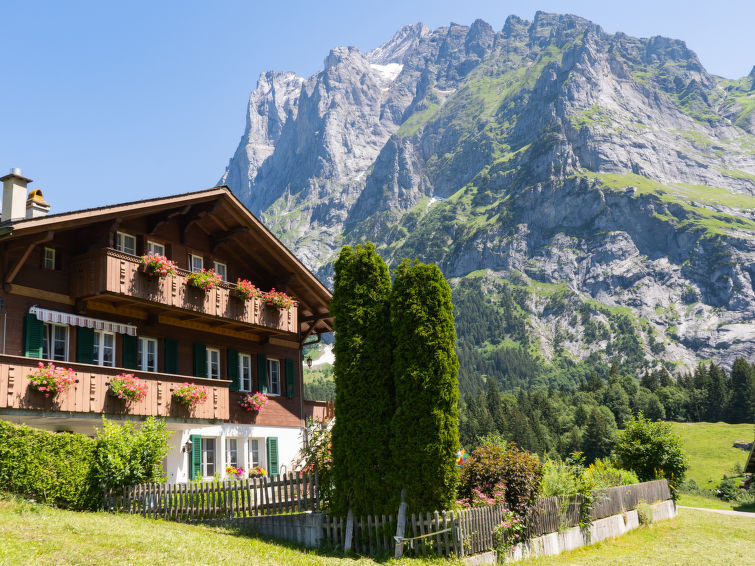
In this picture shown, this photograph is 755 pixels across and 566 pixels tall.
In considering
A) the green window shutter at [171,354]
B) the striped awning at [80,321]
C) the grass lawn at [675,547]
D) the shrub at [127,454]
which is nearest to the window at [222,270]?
the green window shutter at [171,354]

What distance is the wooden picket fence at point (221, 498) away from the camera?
1661 cm

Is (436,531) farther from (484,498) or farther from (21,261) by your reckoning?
(21,261)

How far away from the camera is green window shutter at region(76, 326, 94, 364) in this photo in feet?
69.2

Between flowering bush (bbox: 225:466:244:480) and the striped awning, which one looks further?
flowering bush (bbox: 225:466:244:480)

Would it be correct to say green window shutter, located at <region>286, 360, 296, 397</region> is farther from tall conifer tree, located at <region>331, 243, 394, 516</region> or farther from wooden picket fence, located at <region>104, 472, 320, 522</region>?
tall conifer tree, located at <region>331, 243, 394, 516</region>

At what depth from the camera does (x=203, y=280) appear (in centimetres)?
2403

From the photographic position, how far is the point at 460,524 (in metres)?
14.5

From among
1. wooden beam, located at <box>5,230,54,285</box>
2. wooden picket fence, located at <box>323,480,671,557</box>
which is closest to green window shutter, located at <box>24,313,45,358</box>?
wooden beam, located at <box>5,230,54,285</box>

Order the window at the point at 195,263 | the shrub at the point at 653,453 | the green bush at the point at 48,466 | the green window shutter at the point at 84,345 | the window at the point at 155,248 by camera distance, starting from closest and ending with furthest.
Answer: the green bush at the point at 48,466
the green window shutter at the point at 84,345
the window at the point at 155,248
the window at the point at 195,263
the shrub at the point at 653,453

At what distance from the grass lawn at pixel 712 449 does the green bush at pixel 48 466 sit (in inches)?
3873

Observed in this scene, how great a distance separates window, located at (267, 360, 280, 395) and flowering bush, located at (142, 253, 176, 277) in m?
8.07

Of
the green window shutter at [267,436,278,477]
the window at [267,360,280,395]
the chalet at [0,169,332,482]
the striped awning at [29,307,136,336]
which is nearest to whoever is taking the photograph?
the chalet at [0,169,332,482]

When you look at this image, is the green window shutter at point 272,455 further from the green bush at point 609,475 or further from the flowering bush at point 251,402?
the green bush at point 609,475

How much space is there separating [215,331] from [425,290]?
13.0 metres
